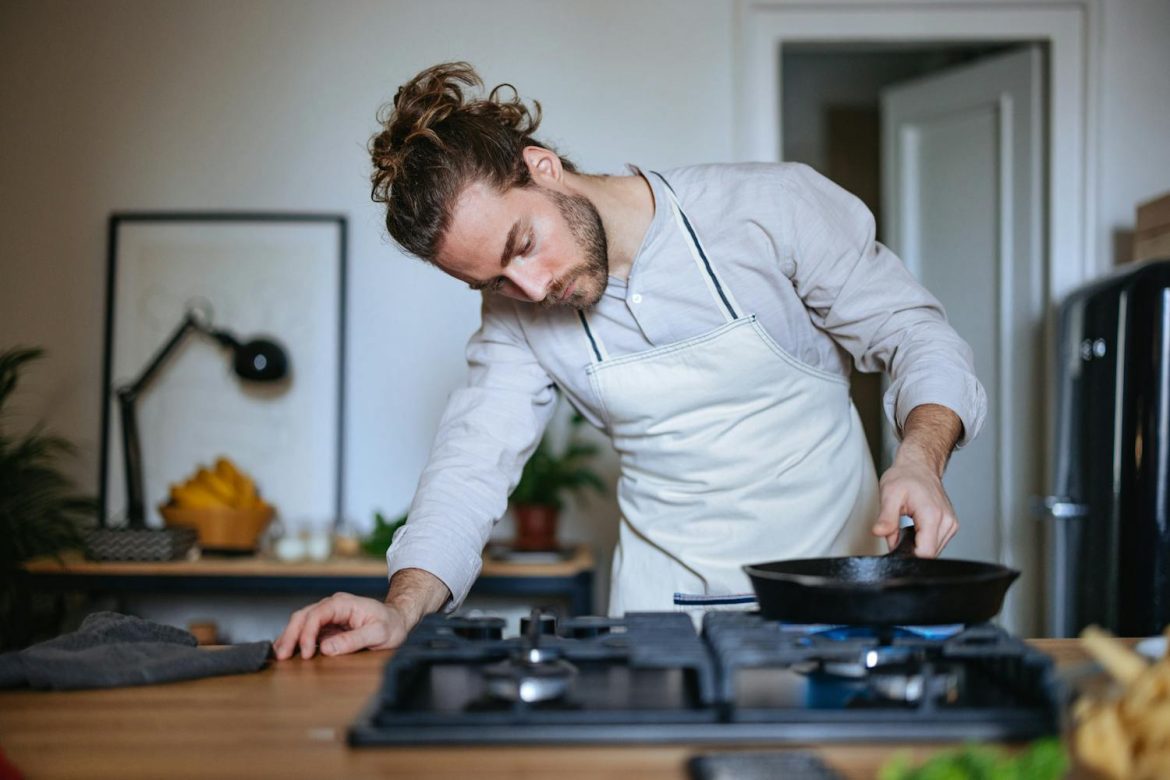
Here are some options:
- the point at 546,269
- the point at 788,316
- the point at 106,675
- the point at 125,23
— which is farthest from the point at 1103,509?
the point at 125,23

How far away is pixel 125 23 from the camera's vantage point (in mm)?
3564

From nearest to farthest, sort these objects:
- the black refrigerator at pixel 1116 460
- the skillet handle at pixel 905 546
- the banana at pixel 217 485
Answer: the skillet handle at pixel 905 546
the black refrigerator at pixel 1116 460
the banana at pixel 217 485

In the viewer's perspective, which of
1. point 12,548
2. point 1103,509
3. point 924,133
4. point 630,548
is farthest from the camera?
point 924,133

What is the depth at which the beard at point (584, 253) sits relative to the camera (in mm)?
1642

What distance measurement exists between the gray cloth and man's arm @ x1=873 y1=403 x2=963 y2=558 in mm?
695

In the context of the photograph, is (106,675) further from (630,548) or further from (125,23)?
A: (125,23)

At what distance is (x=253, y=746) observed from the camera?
0.92m

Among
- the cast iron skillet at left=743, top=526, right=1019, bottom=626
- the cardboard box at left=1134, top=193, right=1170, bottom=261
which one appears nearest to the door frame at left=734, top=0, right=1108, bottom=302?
the cardboard box at left=1134, top=193, right=1170, bottom=261

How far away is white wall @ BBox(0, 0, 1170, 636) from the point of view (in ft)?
11.5

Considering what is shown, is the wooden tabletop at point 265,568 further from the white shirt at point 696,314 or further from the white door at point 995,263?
the white door at point 995,263

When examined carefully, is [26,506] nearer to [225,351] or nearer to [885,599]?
[225,351]

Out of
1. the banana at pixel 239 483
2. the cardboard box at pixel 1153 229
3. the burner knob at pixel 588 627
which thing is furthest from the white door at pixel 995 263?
the burner knob at pixel 588 627

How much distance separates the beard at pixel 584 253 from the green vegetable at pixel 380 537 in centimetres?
158

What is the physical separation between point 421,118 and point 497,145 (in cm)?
11
